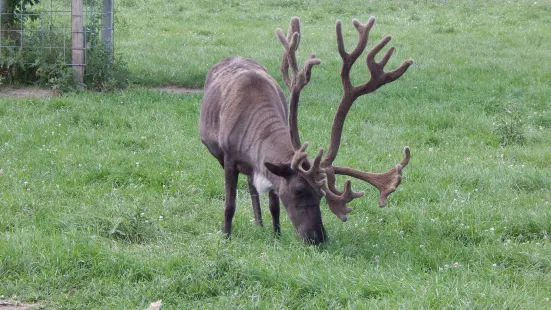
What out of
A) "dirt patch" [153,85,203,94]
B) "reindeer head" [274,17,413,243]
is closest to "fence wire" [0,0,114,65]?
"dirt patch" [153,85,203,94]

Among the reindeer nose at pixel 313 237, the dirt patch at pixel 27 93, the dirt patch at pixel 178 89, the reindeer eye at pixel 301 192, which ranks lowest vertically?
the dirt patch at pixel 27 93

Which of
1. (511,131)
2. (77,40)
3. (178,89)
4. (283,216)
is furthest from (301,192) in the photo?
(77,40)

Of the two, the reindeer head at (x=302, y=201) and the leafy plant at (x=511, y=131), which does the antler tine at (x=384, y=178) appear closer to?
the reindeer head at (x=302, y=201)

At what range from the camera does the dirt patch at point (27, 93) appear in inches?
449

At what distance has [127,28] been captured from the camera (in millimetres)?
17031

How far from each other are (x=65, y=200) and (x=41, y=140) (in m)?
2.11

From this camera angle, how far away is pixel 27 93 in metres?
11.6

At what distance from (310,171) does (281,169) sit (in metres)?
0.27

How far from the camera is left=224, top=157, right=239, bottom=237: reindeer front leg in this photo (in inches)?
261

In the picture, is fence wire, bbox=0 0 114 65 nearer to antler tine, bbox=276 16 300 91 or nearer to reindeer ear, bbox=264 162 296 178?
antler tine, bbox=276 16 300 91

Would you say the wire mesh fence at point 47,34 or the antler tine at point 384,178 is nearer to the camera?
the antler tine at point 384,178

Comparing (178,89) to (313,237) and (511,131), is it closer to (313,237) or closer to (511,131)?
(511,131)

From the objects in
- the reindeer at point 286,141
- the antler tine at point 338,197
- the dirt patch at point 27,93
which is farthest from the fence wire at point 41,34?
the antler tine at point 338,197

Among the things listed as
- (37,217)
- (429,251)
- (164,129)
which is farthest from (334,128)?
(164,129)
